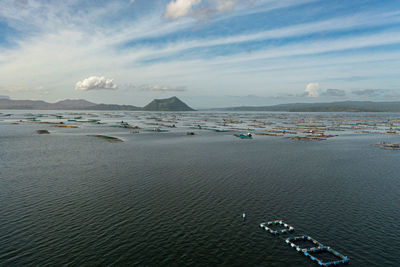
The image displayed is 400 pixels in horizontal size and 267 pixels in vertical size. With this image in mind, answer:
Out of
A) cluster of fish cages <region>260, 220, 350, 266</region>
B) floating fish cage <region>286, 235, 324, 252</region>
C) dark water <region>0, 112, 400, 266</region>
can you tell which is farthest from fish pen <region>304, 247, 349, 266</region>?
dark water <region>0, 112, 400, 266</region>

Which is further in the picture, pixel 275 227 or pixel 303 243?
pixel 275 227

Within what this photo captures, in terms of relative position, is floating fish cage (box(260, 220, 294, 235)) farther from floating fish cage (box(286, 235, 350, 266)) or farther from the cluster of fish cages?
floating fish cage (box(286, 235, 350, 266))

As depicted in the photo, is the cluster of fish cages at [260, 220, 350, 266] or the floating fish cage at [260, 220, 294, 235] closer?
the cluster of fish cages at [260, 220, 350, 266]

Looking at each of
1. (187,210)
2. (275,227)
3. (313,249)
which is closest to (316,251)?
(313,249)

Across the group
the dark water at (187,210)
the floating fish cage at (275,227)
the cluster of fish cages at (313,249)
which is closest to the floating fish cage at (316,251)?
the cluster of fish cages at (313,249)

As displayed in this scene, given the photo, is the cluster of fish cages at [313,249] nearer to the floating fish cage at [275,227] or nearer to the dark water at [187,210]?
the floating fish cage at [275,227]

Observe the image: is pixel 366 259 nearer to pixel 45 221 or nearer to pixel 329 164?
pixel 45 221

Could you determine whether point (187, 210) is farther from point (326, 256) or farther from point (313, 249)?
point (326, 256)
